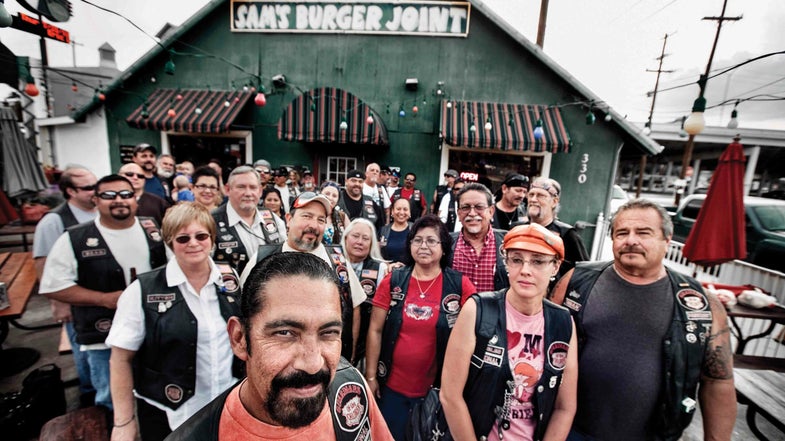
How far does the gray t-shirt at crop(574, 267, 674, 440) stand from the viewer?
193 centimetres

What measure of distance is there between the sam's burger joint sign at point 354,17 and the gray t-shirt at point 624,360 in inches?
377

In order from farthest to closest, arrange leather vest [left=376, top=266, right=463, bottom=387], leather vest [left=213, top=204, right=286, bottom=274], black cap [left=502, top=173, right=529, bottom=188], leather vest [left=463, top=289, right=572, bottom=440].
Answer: black cap [left=502, top=173, right=529, bottom=188] < leather vest [left=213, top=204, right=286, bottom=274] < leather vest [left=376, top=266, right=463, bottom=387] < leather vest [left=463, top=289, right=572, bottom=440]

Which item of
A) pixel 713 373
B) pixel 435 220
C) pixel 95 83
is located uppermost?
pixel 95 83

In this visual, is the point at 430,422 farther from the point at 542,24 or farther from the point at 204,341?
the point at 542,24

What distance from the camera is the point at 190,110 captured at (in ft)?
31.7

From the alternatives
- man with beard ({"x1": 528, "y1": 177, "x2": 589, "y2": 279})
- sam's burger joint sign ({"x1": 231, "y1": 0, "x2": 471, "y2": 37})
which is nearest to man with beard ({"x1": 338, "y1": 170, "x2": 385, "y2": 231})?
man with beard ({"x1": 528, "y1": 177, "x2": 589, "y2": 279})

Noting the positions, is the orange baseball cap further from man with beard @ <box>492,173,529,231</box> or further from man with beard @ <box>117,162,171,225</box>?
man with beard @ <box>117,162,171,225</box>

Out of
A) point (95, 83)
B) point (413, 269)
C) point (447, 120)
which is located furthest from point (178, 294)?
point (95, 83)

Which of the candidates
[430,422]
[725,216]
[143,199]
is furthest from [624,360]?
[143,199]

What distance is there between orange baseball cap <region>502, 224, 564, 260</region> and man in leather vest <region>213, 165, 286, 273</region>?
2758 millimetres

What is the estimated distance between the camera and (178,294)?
2.01 metres

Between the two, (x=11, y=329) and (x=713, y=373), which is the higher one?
(x=713, y=373)

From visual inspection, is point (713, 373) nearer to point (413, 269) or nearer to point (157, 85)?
point (413, 269)

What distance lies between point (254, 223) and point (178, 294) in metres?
1.71
